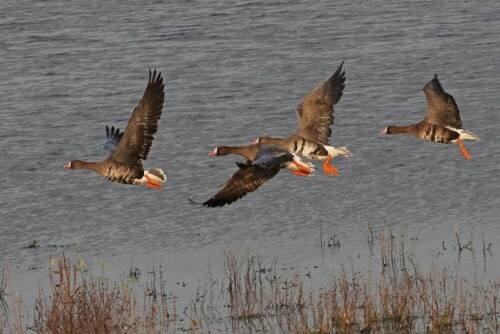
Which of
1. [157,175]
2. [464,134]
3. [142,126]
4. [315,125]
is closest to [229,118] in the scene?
[315,125]

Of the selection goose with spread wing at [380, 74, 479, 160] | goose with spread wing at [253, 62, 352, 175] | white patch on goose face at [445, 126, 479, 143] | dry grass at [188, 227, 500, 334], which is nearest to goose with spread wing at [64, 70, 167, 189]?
goose with spread wing at [253, 62, 352, 175]

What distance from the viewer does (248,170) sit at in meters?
22.4

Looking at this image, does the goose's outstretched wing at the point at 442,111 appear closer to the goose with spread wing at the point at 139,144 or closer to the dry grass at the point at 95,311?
the goose with spread wing at the point at 139,144

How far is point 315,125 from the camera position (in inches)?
1002

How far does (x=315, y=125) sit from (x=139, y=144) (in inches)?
141

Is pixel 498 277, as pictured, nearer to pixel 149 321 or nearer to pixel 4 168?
pixel 149 321

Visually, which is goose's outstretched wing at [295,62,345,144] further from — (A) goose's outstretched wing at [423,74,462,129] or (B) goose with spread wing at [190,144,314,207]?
(B) goose with spread wing at [190,144,314,207]

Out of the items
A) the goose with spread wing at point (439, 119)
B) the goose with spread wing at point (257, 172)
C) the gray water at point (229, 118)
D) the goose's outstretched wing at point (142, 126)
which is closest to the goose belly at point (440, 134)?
the goose with spread wing at point (439, 119)

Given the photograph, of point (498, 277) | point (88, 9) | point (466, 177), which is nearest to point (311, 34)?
point (88, 9)

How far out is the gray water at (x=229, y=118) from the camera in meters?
31.4

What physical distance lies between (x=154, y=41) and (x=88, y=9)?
14.8 feet

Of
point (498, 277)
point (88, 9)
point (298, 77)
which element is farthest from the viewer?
point (88, 9)

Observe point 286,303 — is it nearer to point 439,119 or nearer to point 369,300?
point 369,300

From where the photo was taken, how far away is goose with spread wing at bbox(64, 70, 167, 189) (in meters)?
23.0
